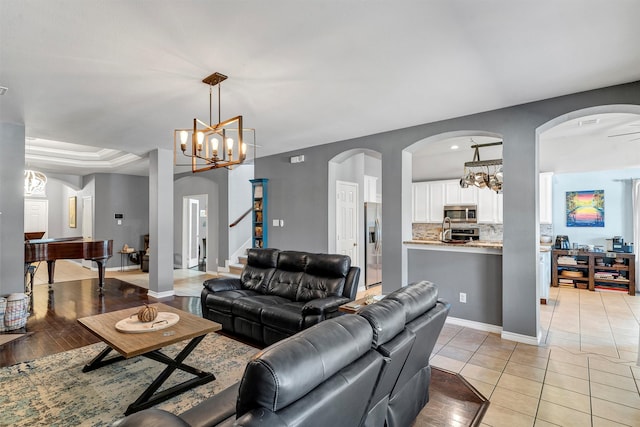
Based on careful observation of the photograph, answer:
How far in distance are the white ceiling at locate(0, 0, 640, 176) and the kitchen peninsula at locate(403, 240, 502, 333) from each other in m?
1.74

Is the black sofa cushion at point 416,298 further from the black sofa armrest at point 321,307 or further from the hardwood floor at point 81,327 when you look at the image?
the black sofa armrest at point 321,307

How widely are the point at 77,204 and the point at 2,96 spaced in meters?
7.70

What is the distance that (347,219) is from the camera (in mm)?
5992

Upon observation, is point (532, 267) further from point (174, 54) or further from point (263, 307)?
point (174, 54)

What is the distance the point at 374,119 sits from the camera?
4.16 metres

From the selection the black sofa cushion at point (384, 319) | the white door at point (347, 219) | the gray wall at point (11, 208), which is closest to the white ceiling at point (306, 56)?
the gray wall at point (11, 208)

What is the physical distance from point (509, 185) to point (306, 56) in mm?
2719

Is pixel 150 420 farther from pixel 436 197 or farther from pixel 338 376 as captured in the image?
pixel 436 197

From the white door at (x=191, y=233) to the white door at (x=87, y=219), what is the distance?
2519 mm

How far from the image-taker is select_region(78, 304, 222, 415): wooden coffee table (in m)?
2.23

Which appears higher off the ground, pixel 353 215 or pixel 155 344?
pixel 353 215

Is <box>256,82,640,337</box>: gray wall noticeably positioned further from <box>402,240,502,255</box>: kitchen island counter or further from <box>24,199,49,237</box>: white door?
<box>24,199,49,237</box>: white door

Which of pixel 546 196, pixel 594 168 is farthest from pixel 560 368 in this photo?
pixel 594 168

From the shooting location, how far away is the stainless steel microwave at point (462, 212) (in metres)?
6.90
